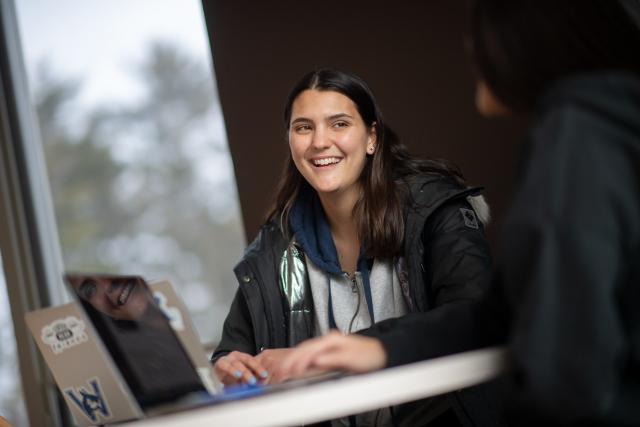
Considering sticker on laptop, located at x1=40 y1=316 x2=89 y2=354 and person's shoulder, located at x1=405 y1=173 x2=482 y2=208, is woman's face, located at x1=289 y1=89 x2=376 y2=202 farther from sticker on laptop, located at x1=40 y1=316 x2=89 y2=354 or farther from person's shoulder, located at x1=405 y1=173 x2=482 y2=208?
sticker on laptop, located at x1=40 y1=316 x2=89 y2=354

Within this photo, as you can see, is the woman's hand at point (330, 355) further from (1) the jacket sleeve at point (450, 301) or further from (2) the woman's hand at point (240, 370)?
(2) the woman's hand at point (240, 370)

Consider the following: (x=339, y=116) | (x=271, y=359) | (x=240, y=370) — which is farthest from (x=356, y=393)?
(x=339, y=116)

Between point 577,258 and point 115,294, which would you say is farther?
point 115,294

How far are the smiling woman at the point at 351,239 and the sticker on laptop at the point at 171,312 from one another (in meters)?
0.51

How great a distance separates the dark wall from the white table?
187cm

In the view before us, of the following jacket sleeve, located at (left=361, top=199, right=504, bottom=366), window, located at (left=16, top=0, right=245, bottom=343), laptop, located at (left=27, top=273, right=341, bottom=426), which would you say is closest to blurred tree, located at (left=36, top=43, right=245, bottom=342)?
window, located at (left=16, top=0, right=245, bottom=343)

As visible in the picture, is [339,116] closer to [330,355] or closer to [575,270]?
Result: [330,355]

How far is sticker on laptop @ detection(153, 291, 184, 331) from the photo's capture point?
1.57 meters

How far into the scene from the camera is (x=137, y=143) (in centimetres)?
418

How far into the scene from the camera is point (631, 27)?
4.52 ft

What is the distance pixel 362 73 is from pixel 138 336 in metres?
1.87

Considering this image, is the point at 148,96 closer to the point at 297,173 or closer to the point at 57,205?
the point at 57,205

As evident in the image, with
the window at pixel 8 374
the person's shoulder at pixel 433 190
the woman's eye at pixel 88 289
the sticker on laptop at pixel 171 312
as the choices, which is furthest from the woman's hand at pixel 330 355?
Answer: the window at pixel 8 374

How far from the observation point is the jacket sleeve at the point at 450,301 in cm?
149
